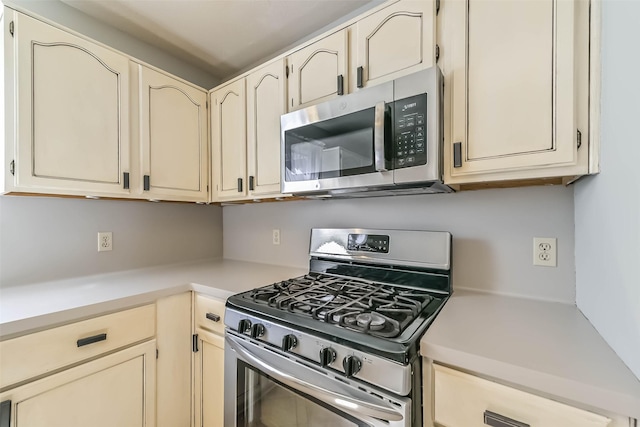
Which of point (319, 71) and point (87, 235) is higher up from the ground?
point (319, 71)

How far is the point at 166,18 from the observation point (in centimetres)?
165

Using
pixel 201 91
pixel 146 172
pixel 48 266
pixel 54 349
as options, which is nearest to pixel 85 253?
pixel 48 266

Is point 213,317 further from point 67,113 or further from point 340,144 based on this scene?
point 67,113

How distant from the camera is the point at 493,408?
70 centimetres

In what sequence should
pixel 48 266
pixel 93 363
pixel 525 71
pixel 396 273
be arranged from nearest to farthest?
1. pixel 525 71
2. pixel 93 363
3. pixel 396 273
4. pixel 48 266

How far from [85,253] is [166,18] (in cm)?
149

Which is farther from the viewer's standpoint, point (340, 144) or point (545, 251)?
point (340, 144)

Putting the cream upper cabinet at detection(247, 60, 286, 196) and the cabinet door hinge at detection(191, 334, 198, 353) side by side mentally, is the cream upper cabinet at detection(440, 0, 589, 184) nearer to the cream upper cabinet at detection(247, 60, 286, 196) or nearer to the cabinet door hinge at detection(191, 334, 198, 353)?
the cream upper cabinet at detection(247, 60, 286, 196)

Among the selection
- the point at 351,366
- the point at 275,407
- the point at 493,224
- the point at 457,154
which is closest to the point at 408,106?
the point at 457,154

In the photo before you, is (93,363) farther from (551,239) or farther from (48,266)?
(551,239)

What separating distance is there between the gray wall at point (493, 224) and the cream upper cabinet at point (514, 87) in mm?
298

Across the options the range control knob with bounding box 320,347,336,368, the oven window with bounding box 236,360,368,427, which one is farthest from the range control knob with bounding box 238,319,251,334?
the range control knob with bounding box 320,347,336,368

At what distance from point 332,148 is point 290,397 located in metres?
1.02

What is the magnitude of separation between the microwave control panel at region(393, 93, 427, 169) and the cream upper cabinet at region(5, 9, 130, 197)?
4.79 feet
